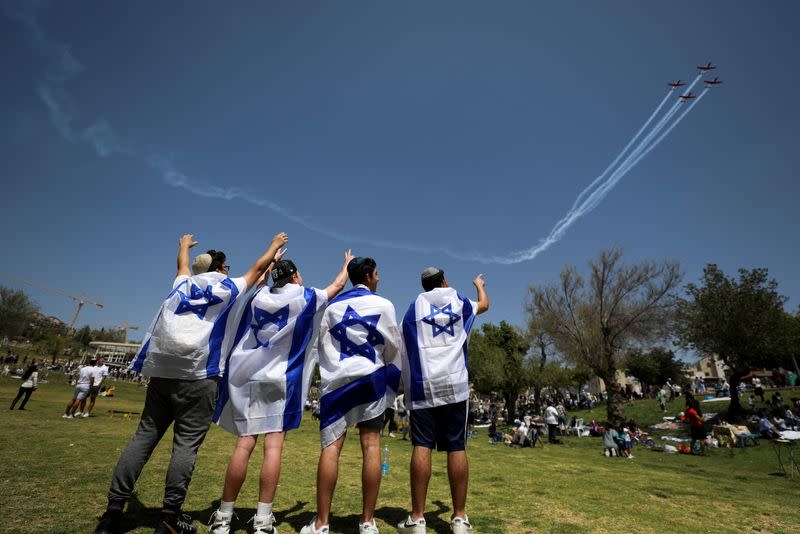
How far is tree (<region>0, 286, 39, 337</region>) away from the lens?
55.2m

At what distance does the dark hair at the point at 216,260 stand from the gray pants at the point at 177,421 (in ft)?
3.60

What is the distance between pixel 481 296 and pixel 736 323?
29.7m

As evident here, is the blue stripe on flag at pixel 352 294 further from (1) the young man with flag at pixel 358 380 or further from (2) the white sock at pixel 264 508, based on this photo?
(2) the white sock at pixel 264 508

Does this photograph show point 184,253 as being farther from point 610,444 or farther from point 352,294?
point 610,444

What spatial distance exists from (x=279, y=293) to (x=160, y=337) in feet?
3.27

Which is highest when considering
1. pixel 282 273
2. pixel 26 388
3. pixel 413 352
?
pixel 282 273

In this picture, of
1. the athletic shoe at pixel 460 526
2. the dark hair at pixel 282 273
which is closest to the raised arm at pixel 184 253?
the dark hair at pixel 282 273

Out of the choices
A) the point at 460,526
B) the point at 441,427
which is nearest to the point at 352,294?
the point at 441,427

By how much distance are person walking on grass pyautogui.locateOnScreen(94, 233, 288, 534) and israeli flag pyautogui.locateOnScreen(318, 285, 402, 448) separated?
0.91 metres

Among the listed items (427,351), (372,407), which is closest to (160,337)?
(372,407)

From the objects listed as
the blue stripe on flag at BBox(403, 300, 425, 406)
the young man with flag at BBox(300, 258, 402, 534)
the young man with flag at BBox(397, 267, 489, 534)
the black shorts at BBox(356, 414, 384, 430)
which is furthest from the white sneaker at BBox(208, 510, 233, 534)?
the blue stripe on flag at BBox(403, 300, 425, 406)

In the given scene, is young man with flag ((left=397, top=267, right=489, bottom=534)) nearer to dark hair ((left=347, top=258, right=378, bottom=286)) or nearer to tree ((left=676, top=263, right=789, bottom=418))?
dark hair ((left=347, top=258, right=378, bottom=286))

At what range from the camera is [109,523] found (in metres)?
2.67

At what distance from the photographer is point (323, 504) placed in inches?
A: 112
